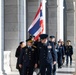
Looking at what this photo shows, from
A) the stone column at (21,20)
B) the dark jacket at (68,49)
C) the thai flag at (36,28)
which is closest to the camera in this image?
the thai flag at (36,28)

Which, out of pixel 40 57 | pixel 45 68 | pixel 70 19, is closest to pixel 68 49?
pixel 45 68

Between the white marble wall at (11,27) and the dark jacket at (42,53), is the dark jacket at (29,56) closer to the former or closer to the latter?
the dark jacket at (42,53)

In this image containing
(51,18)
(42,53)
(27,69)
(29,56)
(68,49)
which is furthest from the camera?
(51,18)

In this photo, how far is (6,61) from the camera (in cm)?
2194

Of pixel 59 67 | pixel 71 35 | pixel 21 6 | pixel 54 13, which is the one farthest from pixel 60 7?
Result: pixel 21 6

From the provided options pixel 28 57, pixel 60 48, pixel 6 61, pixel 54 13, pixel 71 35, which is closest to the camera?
pixel 28 57

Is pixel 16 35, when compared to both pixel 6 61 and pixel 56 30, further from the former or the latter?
pixel 56 30

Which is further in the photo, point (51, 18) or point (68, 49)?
point (51, 18)

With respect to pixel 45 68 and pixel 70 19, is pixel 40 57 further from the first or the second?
pixel 70 19

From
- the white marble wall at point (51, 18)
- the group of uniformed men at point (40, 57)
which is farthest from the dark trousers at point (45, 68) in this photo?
the white marble wall at point (51, 18)

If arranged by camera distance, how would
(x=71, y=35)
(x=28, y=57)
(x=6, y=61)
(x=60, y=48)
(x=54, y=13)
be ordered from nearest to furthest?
1. (x=28, y=57)
2. (x=6, y=61)
3. (x=60, y=48)
4. (x=54, y=13)
5. (x=71, y=35)

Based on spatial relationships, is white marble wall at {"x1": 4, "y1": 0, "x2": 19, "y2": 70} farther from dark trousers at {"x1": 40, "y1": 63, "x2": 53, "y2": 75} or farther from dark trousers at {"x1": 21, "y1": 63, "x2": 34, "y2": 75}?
dark trousers at {"x1": 40, "y1": 63, "x2": 53, "y2": 75}

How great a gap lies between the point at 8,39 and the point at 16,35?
511 mm

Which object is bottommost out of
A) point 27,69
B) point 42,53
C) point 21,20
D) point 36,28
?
point 27,69
